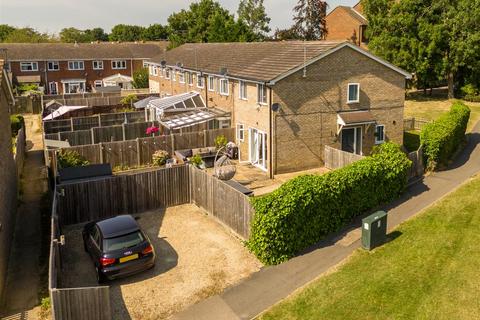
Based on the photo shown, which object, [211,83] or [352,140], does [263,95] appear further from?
[211,83]

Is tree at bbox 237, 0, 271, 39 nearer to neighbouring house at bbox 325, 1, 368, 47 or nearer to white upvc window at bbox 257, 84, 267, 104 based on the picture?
neighbouring house at bbox 325, 1, 368, 47

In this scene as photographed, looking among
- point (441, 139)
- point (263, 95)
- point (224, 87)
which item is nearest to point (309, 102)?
point (263, 95)

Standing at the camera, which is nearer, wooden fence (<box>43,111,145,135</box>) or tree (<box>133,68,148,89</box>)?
wooden fence (<box>43,111,145,135</box>)

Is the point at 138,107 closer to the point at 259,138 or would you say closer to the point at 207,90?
the point at 207,90

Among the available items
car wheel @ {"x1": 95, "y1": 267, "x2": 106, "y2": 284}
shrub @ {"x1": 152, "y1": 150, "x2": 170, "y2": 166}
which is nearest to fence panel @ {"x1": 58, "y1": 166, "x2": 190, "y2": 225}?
car wheel @ {"x1": 95, "y1": 267, "x2": 106, "y2": 284}

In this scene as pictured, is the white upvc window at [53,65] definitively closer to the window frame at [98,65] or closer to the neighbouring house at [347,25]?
the window frame at [98,65]
